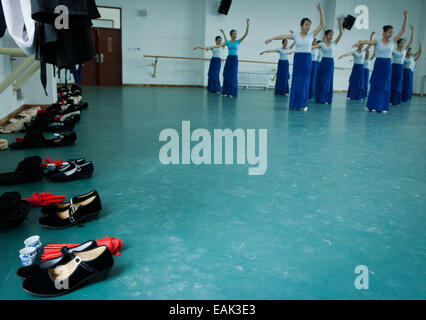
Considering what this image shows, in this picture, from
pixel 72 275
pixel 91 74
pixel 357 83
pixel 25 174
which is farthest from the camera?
pixel 91 74

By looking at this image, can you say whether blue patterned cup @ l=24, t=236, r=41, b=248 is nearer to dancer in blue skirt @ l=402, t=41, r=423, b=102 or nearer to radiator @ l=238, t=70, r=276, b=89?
dancer in blue skirt @ l=402, t=41, r=423, b=102

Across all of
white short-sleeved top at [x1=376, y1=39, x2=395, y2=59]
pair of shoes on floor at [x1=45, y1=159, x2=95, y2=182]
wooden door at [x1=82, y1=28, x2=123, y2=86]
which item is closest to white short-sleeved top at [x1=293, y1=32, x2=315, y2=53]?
white short-sleeved top at [x1=376, y1=39, x2=395, y2=59]

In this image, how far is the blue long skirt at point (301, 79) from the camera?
653 cm

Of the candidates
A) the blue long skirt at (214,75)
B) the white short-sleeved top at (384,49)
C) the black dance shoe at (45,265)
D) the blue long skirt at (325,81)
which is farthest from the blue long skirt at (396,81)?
the black dance shoe at (45,265)

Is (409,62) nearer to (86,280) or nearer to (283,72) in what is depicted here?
(283,72)

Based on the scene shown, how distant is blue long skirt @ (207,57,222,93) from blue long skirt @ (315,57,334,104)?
294cm

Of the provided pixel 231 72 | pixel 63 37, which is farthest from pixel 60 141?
pixel 231 72

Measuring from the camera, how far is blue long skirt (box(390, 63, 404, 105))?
8.79 meters

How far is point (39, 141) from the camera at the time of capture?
10.2ft

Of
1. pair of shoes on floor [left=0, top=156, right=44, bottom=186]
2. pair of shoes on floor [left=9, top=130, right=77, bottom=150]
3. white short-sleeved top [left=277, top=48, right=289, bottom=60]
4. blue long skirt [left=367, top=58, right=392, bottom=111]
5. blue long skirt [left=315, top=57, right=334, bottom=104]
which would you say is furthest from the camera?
white short-sleeved top [left=277, top=48, right=289, bottom=60]

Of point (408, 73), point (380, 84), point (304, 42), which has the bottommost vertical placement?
point (380, 84)

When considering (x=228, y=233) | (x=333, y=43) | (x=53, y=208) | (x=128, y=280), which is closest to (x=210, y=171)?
(x=228, y=233)

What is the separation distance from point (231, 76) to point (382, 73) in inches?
152

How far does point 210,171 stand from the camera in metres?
2.60
